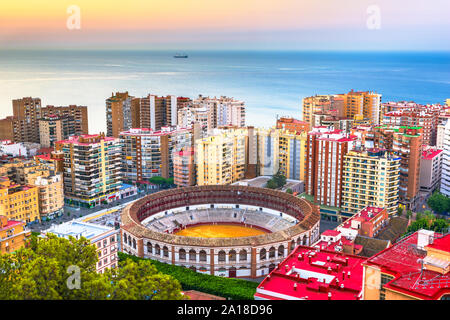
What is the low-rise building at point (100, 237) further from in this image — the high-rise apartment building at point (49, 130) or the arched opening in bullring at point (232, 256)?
the high-rise apartment building at point (49, 130)

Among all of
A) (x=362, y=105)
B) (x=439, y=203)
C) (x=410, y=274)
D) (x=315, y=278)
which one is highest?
(x=362, y=105)

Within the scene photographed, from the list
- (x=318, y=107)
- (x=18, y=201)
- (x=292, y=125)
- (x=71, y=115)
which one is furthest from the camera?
(x=318, y=107)

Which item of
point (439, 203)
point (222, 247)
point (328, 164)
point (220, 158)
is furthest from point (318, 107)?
point (222, 247)

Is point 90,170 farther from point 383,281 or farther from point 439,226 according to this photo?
point 383,281

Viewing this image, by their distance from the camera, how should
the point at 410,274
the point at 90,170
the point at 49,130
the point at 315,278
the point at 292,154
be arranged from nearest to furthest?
1. the point at 410,274
2. the point at 315,278
3. the point at 90,170
4. the point at 292,154
5. the point at 49,130

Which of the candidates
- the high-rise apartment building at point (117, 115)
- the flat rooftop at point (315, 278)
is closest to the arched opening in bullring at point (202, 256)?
the flat rooftop at point (315, 278)

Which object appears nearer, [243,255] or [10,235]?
[10,235]
